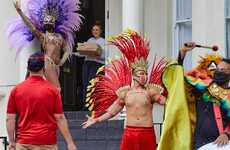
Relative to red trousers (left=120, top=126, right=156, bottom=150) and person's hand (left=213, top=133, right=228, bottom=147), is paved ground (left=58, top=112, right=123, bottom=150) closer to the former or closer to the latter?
red trousers (left=120, top=126, right=156, bottom=150)

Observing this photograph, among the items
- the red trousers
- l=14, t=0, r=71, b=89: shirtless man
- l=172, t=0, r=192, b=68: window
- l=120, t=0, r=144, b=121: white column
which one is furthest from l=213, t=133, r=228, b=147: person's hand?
l=172, t=0, r=192, b=68: window

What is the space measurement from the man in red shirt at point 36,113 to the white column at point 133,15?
509 cm

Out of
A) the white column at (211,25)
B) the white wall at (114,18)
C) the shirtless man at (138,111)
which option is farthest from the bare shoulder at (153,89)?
the white wall at (114,18)

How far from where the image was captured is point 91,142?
1308 cm

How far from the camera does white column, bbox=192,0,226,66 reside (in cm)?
1279

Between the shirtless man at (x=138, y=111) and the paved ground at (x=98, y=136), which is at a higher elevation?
the shirtless man at (x=138, y=111)

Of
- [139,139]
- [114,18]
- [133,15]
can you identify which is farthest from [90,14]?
[139,139]

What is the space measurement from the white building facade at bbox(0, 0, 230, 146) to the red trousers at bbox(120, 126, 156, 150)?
3.54m

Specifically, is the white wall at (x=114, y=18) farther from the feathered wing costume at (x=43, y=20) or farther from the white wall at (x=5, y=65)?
the feathered wing costume at (x=43, y=20)

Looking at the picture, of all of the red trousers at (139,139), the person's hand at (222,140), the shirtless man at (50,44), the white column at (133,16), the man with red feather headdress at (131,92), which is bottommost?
the red trousers at (139,139)

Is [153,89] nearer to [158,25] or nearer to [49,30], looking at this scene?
[49,30]

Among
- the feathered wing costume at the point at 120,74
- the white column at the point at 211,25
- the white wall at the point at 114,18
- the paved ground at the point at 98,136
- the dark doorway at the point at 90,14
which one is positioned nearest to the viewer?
the feathered wing costume at the point at 120,74

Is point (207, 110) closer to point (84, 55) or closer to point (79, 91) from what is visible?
point (84, 55)

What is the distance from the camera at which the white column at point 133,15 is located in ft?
44.2
